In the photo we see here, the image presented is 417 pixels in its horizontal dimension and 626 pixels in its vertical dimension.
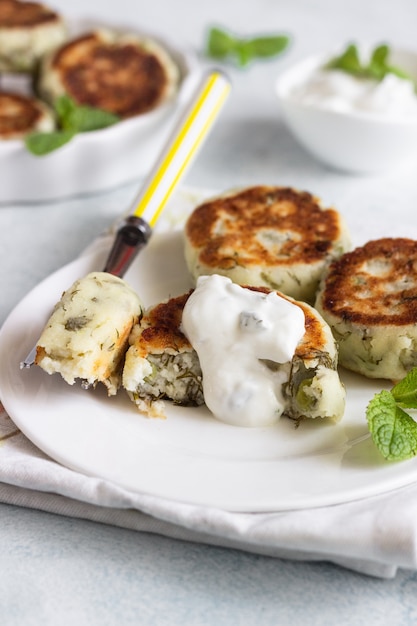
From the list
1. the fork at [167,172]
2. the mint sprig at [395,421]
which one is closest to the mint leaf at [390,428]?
the mint sprig at [395,421]

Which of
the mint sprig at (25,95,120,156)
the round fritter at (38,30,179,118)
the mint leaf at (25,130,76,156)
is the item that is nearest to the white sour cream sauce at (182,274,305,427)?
the mint leaf at (25,130,76,156)

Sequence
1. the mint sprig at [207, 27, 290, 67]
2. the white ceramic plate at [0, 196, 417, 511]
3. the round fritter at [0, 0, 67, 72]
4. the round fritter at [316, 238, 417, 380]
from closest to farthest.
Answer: the white ceramic plate at [0, 196, 417, 511] → the round fritter at [316, 238, 417, 380] → the round fritter at [0, 0, 67, 72] → the mint sprig at [207, 27, 290, 67]

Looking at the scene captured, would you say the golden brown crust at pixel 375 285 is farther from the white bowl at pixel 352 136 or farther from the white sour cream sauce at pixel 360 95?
the white sour cream sauce at pixel 360 95

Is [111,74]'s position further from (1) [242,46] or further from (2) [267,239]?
(2) [267,239]

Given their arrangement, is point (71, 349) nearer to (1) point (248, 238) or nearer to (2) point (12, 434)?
(2) point (12, 434)

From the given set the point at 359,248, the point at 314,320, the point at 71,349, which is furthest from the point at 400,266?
the point at 71,349

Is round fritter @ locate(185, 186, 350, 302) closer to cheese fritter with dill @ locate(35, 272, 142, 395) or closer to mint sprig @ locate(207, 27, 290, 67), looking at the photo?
cheese fritter with dill @ locate(35, 272, 142, 395)
